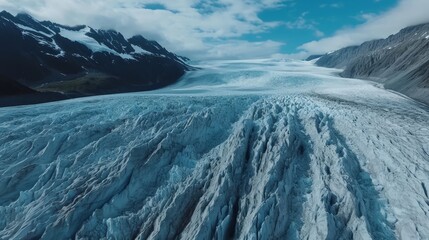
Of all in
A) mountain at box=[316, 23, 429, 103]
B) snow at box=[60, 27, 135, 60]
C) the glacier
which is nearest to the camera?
the glacier

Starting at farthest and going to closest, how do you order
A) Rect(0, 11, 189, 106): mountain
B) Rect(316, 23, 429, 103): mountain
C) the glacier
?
Rect(0, 11, 189, 106): mountain
Rect(316, 23, 429, 103): mountain
the glacier

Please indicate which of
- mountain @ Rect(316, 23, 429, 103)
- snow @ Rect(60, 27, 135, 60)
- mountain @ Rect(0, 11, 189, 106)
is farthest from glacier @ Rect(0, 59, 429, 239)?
snow @ Rect(60, 27, 135, 60)

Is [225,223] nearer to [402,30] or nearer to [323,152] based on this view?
A: [323,152]

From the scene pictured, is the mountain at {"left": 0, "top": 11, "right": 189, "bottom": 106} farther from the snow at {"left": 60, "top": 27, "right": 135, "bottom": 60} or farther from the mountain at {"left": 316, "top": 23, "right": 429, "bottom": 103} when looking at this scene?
the mountain at {"left": 316, "top": 23, "right": 429, "bottom": 103}

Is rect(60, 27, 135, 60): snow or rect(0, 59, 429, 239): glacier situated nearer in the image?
rect(0, 59, 429, 239): glacier

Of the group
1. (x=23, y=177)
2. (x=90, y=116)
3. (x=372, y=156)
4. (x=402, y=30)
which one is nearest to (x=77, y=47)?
(x=90, y=116)
